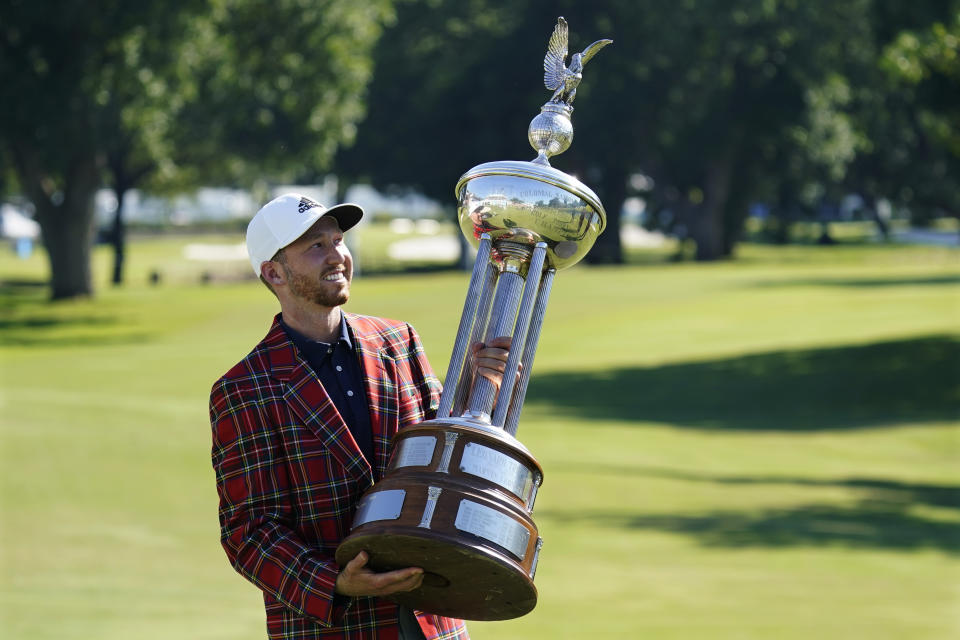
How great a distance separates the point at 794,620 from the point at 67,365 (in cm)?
2007

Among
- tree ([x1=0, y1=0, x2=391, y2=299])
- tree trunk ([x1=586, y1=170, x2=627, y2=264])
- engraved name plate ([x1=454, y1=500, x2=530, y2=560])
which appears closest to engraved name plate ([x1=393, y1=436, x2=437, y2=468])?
engraved name plate ([x1=454, y1=500, x2=530, y2=560])

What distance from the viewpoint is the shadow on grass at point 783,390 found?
22.3 meters

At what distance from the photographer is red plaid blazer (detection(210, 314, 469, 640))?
11.8 feet

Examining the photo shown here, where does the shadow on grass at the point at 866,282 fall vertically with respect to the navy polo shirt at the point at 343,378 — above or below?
above

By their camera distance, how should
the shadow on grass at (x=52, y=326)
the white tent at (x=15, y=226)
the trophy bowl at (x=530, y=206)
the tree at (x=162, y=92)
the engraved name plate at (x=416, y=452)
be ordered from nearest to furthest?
the engraved name plate at (x=416, y=452)
the trophy bowl at (x=530, y=206)
the shadow on grass at (x=52, y=326)
the tree at (x=162, y=92)
the white tent at (x=15, y=226)

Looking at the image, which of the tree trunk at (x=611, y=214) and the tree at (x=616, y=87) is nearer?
the tree at (x=616, y=87)

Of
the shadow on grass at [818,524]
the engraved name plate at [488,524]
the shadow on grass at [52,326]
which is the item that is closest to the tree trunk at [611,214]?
the shadow on grass at [52,326]

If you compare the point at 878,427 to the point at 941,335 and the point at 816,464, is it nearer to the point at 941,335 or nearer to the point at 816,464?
the point at 816,464

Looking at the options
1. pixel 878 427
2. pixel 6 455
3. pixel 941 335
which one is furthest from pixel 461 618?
pixel 941 335

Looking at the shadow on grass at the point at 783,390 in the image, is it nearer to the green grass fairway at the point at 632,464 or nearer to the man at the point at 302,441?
the green grass fairway at the point at 632,464

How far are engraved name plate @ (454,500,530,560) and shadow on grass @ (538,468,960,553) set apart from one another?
9.83 m

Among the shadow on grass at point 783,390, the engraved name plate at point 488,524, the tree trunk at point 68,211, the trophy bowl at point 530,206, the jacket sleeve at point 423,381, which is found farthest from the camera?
the tree trunk at point 68,211

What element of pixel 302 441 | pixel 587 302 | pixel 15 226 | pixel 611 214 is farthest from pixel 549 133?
pixel 15 226

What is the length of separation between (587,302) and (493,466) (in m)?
34.4
